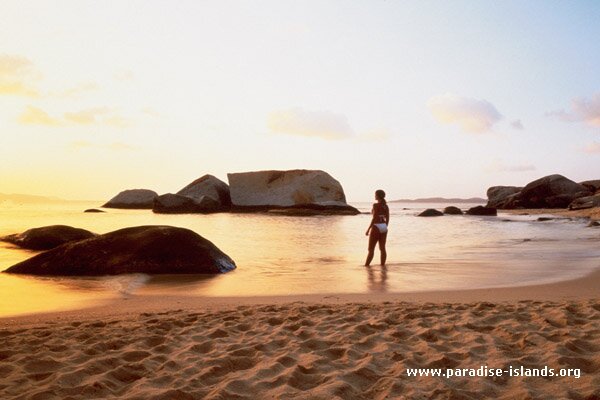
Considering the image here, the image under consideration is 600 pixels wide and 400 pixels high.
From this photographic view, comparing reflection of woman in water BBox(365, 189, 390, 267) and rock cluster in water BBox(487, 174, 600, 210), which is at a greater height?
rock cluster in water BBox(487, 174, 600, 210)

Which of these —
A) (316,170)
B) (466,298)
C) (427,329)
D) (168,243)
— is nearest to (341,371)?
(427,329)

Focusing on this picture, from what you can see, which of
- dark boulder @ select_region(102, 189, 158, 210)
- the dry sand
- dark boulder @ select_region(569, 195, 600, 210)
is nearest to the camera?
the dry sand

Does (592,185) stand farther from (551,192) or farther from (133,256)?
(133,256)

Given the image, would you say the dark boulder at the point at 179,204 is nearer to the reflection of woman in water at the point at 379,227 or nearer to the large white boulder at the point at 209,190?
the large white boulder at the point at 209,190

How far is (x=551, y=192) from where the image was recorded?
4859cm

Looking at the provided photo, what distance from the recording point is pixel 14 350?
395 centimetres

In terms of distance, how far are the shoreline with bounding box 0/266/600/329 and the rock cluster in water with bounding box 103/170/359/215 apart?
39.1 metres

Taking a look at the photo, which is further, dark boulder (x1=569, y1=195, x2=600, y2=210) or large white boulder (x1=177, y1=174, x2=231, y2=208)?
large white boulder (x1=177, y1=174, x2=231, y2=208)

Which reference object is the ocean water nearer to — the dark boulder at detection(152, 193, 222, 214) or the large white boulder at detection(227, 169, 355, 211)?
the dark boulder at detection(152, 193, 222, 214)

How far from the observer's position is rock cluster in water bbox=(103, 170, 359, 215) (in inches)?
1861

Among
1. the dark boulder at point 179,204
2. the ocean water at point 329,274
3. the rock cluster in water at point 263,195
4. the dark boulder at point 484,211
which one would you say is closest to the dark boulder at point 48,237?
the ocean water at point 329,274

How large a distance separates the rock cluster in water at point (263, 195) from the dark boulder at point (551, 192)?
→ 19051 mm

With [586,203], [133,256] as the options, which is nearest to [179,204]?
[586,203]

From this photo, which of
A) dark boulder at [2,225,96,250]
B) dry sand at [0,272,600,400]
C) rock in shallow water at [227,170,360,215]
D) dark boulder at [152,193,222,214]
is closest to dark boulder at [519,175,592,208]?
rock in shallow water at [227,170,360,215]
